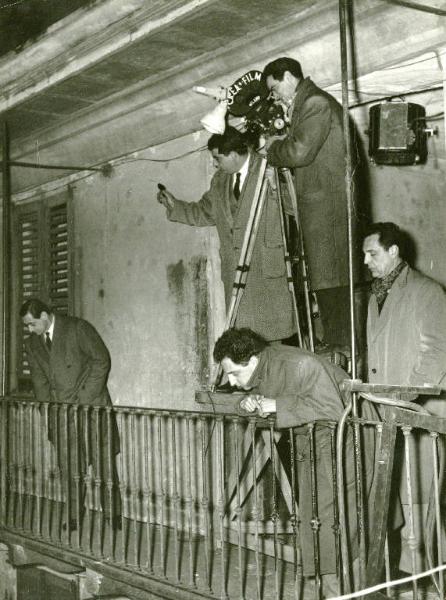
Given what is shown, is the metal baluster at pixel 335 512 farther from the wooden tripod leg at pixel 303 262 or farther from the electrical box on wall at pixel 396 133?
the electrical box on wall at pixel 396 133

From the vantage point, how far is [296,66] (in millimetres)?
5105

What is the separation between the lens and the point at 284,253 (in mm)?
5715

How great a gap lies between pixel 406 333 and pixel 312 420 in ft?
3.01

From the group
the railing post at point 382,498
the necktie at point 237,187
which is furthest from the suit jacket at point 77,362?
the railing post at point 382,498

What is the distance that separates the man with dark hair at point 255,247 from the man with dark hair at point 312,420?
72 centimetres

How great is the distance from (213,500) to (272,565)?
1.06 meters

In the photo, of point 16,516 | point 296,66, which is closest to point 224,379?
point 296,66

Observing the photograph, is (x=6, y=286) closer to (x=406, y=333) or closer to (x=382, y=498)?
(x=406, y=333)

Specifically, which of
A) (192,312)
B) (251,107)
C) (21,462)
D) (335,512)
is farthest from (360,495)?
(21,462)

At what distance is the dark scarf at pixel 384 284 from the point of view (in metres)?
5.10

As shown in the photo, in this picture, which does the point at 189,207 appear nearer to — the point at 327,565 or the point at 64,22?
the point at 64,22

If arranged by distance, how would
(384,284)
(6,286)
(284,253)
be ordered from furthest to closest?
(6,286) → (284,253) → (384,284)

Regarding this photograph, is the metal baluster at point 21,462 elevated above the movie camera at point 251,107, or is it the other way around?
the movie camera at point 251,107

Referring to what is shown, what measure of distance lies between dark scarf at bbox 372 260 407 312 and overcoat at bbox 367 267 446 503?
1.6 inches
